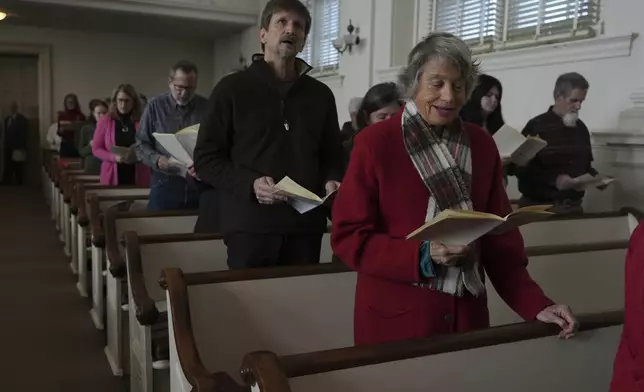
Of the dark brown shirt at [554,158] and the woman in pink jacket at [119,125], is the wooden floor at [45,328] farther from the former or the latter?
the dark brown shirt at [554,158]

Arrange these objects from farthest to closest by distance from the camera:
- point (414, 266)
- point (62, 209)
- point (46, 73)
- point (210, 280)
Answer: point (46, 73) → point (62, 209) → point (210, 280) → point (414, 266)

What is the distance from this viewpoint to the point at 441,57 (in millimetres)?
1496

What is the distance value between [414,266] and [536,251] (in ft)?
4.42

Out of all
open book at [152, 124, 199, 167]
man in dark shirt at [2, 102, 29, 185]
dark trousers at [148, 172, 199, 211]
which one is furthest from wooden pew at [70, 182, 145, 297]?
man in dark shirt at [2, 102, 29, 185]

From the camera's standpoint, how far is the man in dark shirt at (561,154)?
3.52m

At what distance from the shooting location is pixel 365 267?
4.90 ft

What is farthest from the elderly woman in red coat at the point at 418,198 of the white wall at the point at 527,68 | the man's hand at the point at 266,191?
the white wall at the point at 527,68

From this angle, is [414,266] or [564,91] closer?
[414,266]

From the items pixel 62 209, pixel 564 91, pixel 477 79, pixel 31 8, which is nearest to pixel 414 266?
pixel 477 79

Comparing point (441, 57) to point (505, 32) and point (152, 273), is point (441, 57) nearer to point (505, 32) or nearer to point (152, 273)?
point (152, 273)

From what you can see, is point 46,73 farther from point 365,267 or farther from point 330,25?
point 365,267

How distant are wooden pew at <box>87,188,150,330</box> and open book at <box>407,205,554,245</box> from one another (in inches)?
102

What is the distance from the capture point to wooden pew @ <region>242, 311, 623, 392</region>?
128 centimetres

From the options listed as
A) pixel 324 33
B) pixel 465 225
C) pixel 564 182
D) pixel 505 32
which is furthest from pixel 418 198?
pixel 324 33
